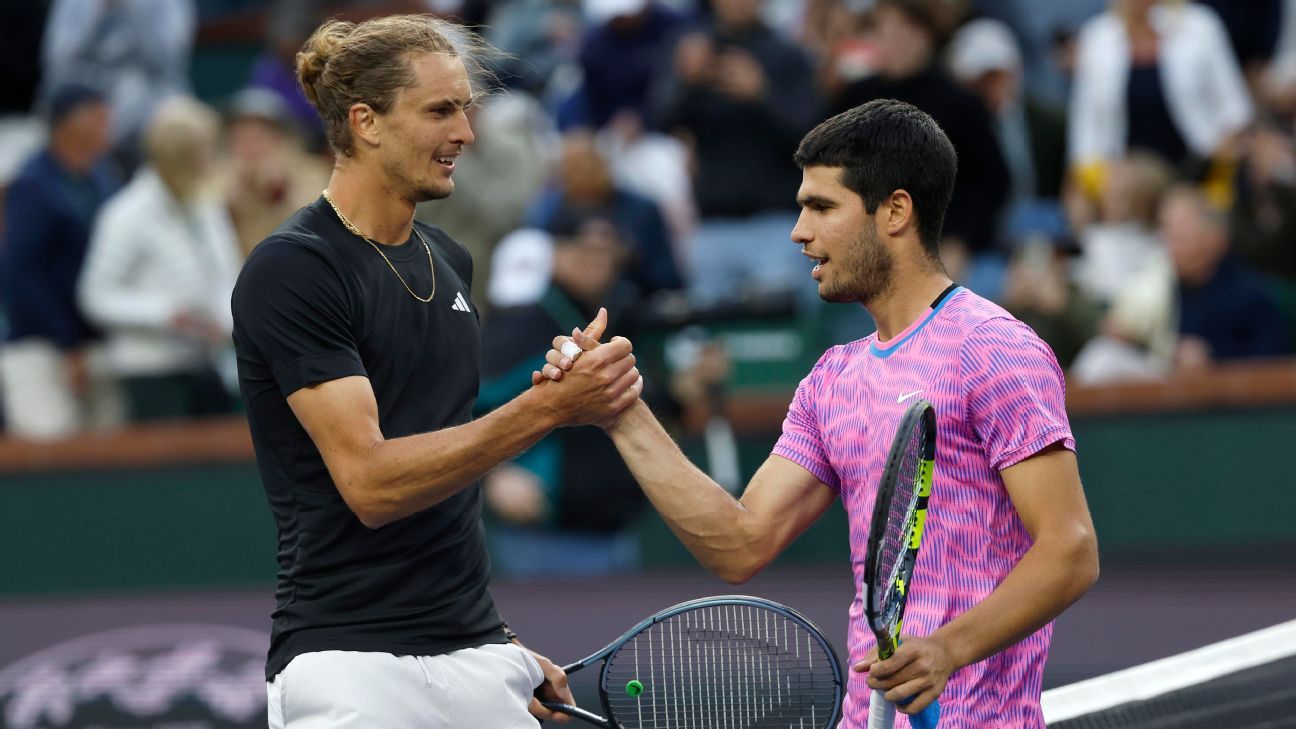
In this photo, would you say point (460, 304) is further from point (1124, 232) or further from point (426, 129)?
point (1124, 232)

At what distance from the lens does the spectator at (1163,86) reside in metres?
9.59

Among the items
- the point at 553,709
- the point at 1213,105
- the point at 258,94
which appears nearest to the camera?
the point at 553,709

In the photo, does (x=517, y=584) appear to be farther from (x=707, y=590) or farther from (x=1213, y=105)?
(x=1213, y=105)

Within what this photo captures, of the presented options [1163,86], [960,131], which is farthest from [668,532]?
[1163,86]

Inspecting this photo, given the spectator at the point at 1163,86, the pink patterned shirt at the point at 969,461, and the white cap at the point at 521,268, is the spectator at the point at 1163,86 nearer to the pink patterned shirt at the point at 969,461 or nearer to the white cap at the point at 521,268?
the white cap at the point at 521,268

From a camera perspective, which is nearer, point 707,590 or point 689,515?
point 689,515

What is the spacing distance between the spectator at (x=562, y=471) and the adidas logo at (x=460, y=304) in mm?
4147

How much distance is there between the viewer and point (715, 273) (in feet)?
32.3

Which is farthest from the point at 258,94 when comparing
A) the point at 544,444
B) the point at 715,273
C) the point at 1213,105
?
the point at 1213,105

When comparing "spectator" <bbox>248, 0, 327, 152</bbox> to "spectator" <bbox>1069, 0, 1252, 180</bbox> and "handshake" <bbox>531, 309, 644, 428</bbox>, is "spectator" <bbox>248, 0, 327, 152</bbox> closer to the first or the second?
"spectator" <bbox>1069, 0, 1252, 180</bbox>

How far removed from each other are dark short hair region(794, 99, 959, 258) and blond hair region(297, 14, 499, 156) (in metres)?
Answer: 0.88

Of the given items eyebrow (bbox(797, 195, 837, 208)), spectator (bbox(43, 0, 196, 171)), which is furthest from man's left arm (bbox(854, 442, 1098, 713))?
spectator (bbox(43, 0, 196, 171))

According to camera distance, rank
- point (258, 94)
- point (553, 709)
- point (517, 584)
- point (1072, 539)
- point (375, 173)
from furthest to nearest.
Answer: point (258, 94) → point (517, 584) → point (553, 709) → point (375, 173) → point (1072, 539)

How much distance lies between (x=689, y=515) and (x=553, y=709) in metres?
0.61
